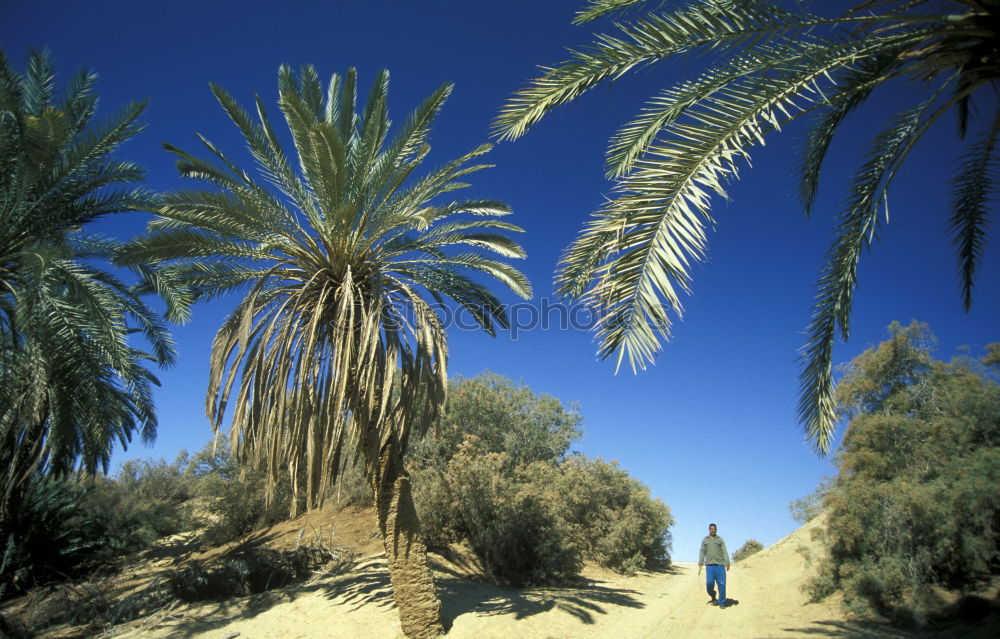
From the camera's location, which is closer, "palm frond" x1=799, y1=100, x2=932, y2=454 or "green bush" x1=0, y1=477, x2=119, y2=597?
"palm frond" x1=799, y1=100, x2=932, y2=454

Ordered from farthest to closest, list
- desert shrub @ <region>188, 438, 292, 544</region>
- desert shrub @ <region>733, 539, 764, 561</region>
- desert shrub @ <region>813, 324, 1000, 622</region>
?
1. desert shrub @ <region>733, 539, 764, 561</region>
2. desert shrub @ <region>188, 438, 292, 544</region>
3. desert shrub @ <region>813, 324, 1000, 622</region>

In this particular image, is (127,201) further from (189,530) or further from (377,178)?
(189,530)

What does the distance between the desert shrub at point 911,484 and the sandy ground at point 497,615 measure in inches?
39.5

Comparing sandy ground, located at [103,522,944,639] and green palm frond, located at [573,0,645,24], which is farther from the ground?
green palm frond, located at [573,0,645,24]

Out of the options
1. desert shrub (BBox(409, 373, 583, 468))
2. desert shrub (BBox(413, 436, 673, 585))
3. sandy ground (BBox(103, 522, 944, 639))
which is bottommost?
sandy ground (BBox(103, 522, 944, 639))

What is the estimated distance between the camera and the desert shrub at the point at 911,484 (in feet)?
30.3

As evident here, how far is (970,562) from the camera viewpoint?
9.09 metres

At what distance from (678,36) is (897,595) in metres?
10.3

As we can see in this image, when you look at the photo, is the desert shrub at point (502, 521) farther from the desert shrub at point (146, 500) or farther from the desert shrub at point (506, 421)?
the desert shrub at point (146, 500)

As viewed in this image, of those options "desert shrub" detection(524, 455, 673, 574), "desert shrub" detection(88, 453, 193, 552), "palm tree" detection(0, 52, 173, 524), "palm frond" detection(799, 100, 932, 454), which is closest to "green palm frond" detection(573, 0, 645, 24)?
"palm frond" detection(799, 100, 932, 454)

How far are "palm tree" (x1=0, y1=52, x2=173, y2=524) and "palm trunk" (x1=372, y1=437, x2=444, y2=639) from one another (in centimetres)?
520

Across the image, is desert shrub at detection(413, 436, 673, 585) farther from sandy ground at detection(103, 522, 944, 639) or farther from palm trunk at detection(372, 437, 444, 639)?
palm trunk at detection(372, 437, 444, 639)

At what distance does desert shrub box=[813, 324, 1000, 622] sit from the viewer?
9242 mm

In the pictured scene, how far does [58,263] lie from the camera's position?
8.69 m
